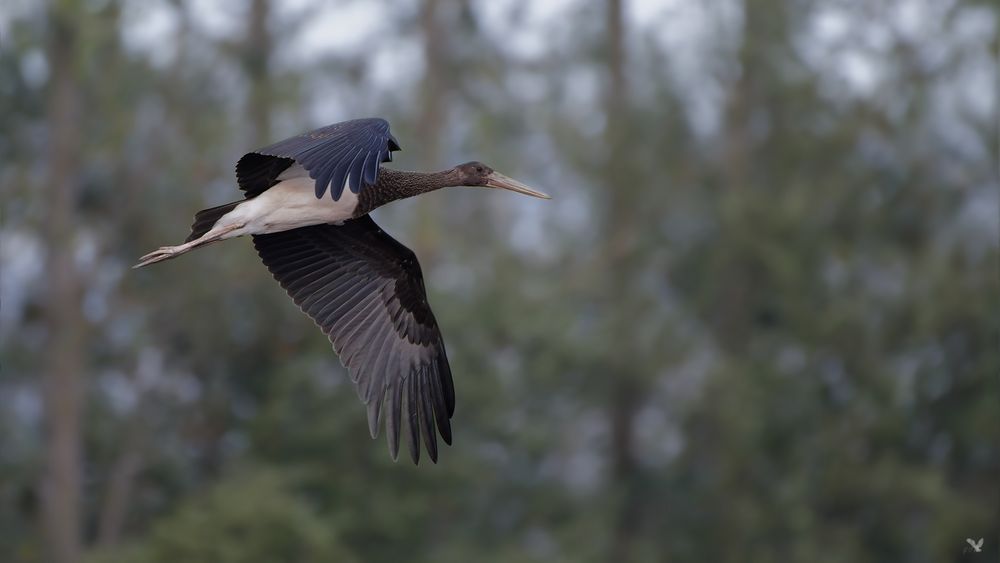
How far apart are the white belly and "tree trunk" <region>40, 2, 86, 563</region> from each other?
12.2 m

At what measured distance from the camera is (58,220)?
21344 millimetres

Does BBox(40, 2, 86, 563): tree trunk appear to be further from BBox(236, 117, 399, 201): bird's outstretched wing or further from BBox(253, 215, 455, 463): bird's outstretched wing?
BBox(236, 117, 399, 201): bird's outstretched wing

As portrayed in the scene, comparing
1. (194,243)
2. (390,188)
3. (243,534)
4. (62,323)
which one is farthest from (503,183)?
(62,323)

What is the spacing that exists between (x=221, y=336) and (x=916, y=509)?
30.6ft

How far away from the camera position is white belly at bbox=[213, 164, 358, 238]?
939cm

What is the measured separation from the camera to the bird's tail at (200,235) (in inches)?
362

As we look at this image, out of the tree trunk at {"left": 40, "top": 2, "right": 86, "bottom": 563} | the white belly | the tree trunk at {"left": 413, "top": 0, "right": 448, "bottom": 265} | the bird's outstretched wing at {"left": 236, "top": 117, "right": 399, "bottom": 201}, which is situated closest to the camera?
the bird's outstretched wing at {"left": 236, "top": 117, "right": 399, "bottom": 201}

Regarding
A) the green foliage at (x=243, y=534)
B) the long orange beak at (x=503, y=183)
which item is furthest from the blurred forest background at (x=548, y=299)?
the long orange beak at (x=503, y=183)

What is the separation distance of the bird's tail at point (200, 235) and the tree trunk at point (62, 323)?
12117mm

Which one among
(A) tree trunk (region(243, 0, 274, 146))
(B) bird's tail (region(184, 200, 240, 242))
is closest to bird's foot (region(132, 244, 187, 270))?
(B) bird's tail (region(184, 200, 240, 242))

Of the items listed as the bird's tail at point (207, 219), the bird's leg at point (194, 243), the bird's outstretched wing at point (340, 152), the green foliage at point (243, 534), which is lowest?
the bird's outstretched wing at point (340, 152)

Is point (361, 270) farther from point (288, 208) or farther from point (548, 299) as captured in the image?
point (548, 299)

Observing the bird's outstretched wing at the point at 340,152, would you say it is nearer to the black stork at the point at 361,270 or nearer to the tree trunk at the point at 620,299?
the black stork at the point at 361,270

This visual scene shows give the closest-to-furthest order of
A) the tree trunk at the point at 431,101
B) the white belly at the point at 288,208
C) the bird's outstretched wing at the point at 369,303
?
1. the white belly at the point at 288,208
2. the bird's outstretched wing at the point at 369,303
3. the tree trunk at the point at 431,101
